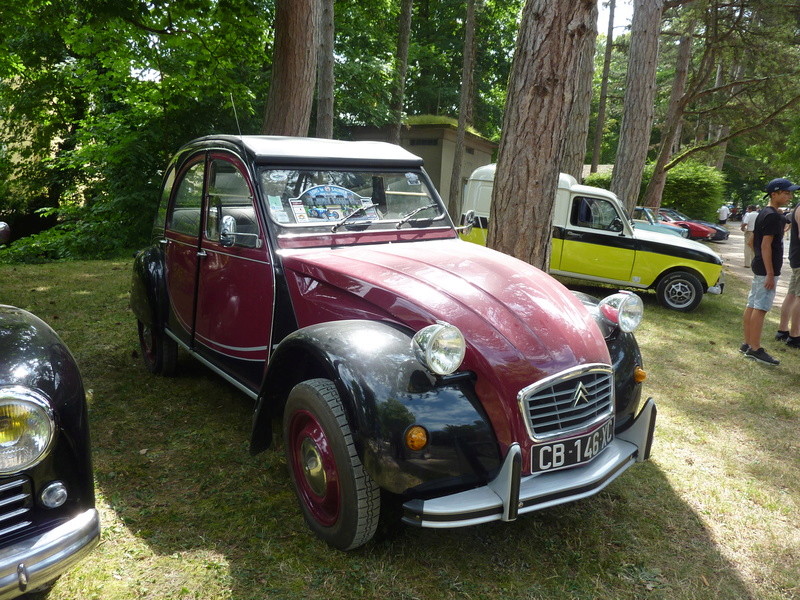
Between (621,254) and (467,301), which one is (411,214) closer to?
(467,301)

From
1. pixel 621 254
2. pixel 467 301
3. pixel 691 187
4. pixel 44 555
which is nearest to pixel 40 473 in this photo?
pixel 44 555

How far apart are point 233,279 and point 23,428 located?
2.00 meters

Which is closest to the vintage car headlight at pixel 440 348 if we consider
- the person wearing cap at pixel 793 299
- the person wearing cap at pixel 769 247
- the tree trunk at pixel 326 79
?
the person wearing cap at pixel 769 247

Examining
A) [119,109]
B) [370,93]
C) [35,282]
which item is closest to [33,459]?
[35,282]

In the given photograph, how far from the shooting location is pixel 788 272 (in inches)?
672

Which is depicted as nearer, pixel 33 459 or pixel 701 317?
pixel 33 459

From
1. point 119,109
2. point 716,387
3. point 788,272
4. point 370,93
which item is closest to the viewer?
point 716,387

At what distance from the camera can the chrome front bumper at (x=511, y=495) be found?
2508 millimetres

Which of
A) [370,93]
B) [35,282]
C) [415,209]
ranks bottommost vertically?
[35,282]

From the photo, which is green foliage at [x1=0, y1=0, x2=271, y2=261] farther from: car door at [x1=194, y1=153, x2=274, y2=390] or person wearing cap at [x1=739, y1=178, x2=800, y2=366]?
person wearing cap at [x1=739, y1=178, x2=800, y2=366]

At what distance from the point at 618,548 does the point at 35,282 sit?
9.41m

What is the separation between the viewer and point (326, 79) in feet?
37.4

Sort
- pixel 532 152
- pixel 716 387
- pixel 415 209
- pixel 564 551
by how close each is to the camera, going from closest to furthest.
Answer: pixel 564 551
pixel 415 209
pixel 532 152
pixel 716 387

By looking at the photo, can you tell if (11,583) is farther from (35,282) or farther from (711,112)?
(711,112)
